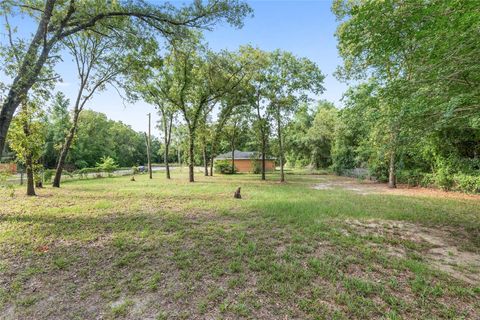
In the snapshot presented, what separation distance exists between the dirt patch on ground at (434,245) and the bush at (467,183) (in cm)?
682

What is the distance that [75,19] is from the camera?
18.7ft

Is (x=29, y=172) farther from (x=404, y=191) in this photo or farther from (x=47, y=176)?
(x=404, y=191)

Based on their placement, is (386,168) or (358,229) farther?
(386,168)

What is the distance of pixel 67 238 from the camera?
185 inches

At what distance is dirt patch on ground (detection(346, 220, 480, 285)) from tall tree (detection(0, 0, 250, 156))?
664cm

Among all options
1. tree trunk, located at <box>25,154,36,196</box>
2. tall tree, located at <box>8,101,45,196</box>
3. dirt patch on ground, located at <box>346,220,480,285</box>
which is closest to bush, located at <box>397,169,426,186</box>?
dirt patch on ground, located at <box>346,220,480,285</box>

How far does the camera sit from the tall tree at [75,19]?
4.65 meters

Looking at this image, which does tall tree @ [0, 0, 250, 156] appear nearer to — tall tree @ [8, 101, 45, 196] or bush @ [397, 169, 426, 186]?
tall tree @ [8, 101, 45, 196]

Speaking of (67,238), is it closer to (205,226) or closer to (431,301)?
(205,226)

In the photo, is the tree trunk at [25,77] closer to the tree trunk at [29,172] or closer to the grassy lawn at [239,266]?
the grassy lawn at [239,266]

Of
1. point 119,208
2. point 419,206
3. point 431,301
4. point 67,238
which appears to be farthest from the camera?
point 419,206

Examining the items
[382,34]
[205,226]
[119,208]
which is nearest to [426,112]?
[382,34]

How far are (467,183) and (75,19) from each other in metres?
15.5

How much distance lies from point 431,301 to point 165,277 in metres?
3.31
